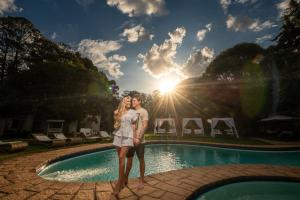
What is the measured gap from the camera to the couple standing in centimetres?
357

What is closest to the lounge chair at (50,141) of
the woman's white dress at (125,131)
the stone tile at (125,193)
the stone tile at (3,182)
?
the stone tile at (3,182)

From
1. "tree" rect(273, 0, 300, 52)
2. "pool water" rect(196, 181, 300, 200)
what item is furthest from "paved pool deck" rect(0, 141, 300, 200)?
"tree" rect(273, 0, 300, 52)

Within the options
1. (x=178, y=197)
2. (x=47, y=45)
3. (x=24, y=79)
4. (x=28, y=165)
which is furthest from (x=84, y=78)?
(x=178, y=197)

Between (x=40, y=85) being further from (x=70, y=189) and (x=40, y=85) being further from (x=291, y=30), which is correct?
(x=291, y=30)

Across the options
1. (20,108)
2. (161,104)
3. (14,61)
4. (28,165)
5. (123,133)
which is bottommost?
(28,165)

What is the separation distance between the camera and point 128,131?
3.62 m

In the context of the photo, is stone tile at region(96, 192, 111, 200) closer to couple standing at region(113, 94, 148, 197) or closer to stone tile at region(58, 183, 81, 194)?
couple standing at region(113, 94, 148, 197)

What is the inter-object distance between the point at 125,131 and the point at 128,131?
0.20 feet

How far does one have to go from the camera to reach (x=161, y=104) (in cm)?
3559

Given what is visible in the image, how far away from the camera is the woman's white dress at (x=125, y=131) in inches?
141

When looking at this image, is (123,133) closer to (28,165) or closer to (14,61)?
(28,165)

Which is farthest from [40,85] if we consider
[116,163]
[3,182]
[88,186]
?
[88,186]

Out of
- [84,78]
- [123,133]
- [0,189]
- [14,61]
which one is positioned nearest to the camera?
[123,133]

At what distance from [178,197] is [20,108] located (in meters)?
25.8
